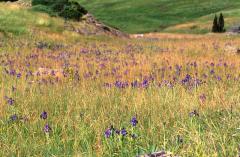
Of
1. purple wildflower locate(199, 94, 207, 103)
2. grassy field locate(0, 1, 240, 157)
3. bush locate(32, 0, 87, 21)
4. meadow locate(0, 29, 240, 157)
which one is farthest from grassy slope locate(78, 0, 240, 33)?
purple wildflower locate(199, 94, 207, 103)

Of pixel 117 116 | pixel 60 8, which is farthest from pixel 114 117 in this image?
pixel 60 8

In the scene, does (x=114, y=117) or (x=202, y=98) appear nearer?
(x=114, y=117)

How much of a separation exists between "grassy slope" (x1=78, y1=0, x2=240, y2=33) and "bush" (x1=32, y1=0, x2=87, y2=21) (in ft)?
145

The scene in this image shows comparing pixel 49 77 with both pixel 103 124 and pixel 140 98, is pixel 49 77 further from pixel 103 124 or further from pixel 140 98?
pixel 103 124

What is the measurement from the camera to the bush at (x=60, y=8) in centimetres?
3131

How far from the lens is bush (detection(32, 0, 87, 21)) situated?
31312 millimetres

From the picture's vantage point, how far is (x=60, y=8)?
32281 millimetres

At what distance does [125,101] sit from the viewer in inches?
273

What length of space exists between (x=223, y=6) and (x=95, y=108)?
299 feet

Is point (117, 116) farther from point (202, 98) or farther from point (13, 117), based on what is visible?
point (202, 98)

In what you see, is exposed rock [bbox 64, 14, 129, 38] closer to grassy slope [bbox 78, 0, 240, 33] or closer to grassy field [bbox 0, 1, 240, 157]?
grassy field [bbox 0, 1, 240, 157]

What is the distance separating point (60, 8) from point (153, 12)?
65305 mm

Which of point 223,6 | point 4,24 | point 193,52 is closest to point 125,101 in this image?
point 193,52

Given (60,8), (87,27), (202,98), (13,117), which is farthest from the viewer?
(60,8)
